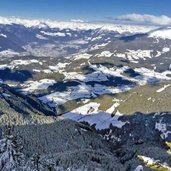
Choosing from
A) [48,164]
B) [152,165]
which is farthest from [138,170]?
[48,164]

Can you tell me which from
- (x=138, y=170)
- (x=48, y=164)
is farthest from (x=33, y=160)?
(x=138, y=170)

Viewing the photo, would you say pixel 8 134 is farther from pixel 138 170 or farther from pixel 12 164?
pixel 138 170

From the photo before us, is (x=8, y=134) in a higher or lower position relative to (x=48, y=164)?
higher

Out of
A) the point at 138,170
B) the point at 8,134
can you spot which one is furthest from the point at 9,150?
the point at 138,170

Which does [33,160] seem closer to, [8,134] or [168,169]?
[8,134]

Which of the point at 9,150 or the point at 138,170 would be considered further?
the point at 9,150

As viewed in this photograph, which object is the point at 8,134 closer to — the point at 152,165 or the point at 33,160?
the point at 33,160

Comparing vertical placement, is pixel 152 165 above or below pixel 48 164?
above

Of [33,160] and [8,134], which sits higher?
[8,134]
